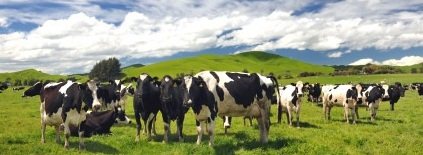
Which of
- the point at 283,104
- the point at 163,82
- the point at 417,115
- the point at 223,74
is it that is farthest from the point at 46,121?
the point at 417,115

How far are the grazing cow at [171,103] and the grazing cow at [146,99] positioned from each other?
0.51 metres

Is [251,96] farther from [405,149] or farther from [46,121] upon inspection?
[46,121]

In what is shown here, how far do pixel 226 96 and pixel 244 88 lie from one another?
0.84 meters

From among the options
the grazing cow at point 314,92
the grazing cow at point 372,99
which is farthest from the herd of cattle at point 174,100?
the grazing cow at point 314,92

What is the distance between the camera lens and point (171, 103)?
62.6 ft

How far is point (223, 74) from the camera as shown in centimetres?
1761

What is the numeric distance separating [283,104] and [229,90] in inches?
364

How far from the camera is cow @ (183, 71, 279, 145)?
16828 millimetres

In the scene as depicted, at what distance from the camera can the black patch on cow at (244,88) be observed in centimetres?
1727

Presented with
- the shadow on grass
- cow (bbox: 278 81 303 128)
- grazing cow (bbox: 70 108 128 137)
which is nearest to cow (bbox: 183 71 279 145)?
the shadow on grass

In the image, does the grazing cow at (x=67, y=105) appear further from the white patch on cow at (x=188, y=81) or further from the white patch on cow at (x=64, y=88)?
the white patch on cow at (x=188, y=81)

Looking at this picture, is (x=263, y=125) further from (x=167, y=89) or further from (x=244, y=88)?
(x=167, y=89)

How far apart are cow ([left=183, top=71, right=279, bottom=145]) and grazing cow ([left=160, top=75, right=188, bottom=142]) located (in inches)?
55.8

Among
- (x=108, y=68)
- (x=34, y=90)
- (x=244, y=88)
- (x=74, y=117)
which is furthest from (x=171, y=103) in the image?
(x=108, y=68)
